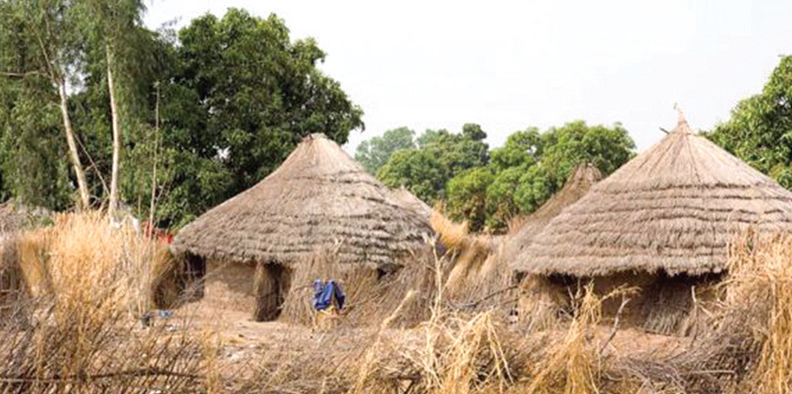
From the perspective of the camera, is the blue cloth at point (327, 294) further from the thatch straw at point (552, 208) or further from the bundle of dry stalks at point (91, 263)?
the thatch straw at point (552, 208)

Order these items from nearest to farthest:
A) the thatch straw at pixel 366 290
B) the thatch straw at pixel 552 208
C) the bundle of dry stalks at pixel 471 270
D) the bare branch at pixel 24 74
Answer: the thatch straw at pixel 366 290 < the bundle of dry stalks at pixel 471 270 < the thatch straw at pixel 552 208 < the bare branch at pixel 24 74

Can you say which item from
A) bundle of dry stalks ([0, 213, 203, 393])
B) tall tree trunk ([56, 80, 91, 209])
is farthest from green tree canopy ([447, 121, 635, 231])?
bundle of dry stalks ([0, 213, 203, 393])

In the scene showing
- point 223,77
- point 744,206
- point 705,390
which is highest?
point 223,77

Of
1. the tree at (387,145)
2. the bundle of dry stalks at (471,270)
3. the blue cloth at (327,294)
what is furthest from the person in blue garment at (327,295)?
the tree at (387,145)

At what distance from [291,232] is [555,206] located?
16.1 feet

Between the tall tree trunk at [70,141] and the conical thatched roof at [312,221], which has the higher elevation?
the tall tree trunk at [70,141]

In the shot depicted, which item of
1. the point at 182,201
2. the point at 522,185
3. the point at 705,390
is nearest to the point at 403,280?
the point at 705,390

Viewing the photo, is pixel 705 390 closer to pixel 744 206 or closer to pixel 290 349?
pixel 290 349

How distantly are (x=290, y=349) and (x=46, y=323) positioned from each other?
1051 mm

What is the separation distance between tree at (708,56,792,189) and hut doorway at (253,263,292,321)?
25.3ft

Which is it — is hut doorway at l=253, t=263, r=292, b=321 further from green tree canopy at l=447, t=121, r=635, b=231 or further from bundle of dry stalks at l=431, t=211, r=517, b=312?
green tree canopy at l=447, t=121, r=635, b=231

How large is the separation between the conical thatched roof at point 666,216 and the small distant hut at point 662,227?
0.01 meters

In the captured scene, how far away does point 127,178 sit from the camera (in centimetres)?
1666

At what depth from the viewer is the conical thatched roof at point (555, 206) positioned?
1331 centimetres
